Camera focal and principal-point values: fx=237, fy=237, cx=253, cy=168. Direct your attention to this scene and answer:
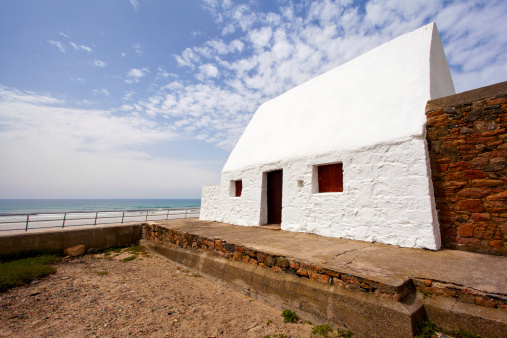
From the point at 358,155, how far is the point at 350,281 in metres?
3.12

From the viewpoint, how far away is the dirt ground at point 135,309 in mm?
3334

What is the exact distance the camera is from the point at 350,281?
3.01 m

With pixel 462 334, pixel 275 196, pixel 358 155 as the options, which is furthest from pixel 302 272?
pixel 275 196

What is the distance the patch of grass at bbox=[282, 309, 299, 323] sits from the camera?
133 inches

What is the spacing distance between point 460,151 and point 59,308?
7666mm

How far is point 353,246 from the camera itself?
14.9ft

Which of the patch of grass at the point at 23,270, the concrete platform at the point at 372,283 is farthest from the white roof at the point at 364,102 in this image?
the patch of grass at the point at 23,270

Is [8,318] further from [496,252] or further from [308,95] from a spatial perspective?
[308,95]

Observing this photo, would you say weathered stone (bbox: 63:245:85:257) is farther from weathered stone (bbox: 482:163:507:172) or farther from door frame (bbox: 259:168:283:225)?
weathered stone (bbox: 482:163:507:172)

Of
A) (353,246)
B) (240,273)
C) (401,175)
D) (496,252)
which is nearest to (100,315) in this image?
(240,273)

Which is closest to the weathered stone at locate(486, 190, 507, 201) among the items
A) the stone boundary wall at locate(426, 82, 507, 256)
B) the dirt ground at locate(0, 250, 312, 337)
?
the stone boundary wall at locate(426, 82, 507, 256)

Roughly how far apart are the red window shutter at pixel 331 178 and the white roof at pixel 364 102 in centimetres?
45

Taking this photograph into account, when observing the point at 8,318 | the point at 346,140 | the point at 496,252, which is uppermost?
the point at 346,140

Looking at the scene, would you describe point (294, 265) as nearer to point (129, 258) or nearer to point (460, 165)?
point (460, 165)
